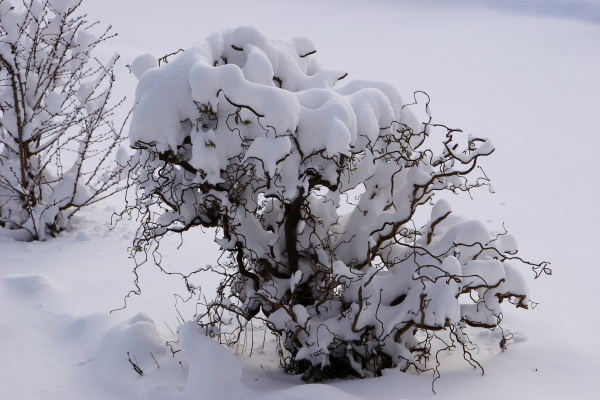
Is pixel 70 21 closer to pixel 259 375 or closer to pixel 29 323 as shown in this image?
pixel 29 323

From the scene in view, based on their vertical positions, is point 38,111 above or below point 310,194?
above

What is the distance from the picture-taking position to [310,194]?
379 cm

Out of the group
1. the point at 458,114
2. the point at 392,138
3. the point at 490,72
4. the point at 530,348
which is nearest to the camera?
the point at 392,138

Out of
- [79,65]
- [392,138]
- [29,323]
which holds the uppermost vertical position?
[79,65]

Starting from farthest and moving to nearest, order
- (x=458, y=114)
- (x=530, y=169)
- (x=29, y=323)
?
(x=458, y=114) → (x=530, y=169) → (x=29, y=323)

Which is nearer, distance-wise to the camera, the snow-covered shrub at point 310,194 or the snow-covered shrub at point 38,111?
the snow-covered shrub at point 310,194

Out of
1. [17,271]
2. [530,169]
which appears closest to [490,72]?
[530,169]

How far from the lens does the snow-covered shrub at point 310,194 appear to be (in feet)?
10.7

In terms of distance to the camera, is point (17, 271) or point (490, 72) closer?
point (17, 271)

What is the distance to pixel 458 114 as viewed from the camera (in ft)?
48.1

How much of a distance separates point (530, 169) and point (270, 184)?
782cm

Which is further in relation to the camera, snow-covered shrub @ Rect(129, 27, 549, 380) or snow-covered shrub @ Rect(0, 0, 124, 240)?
snow-covered shrub @ Rect(0, 0, 124, 240)

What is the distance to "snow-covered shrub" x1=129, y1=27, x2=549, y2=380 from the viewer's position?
10.7ft

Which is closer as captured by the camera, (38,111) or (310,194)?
(310,194)
